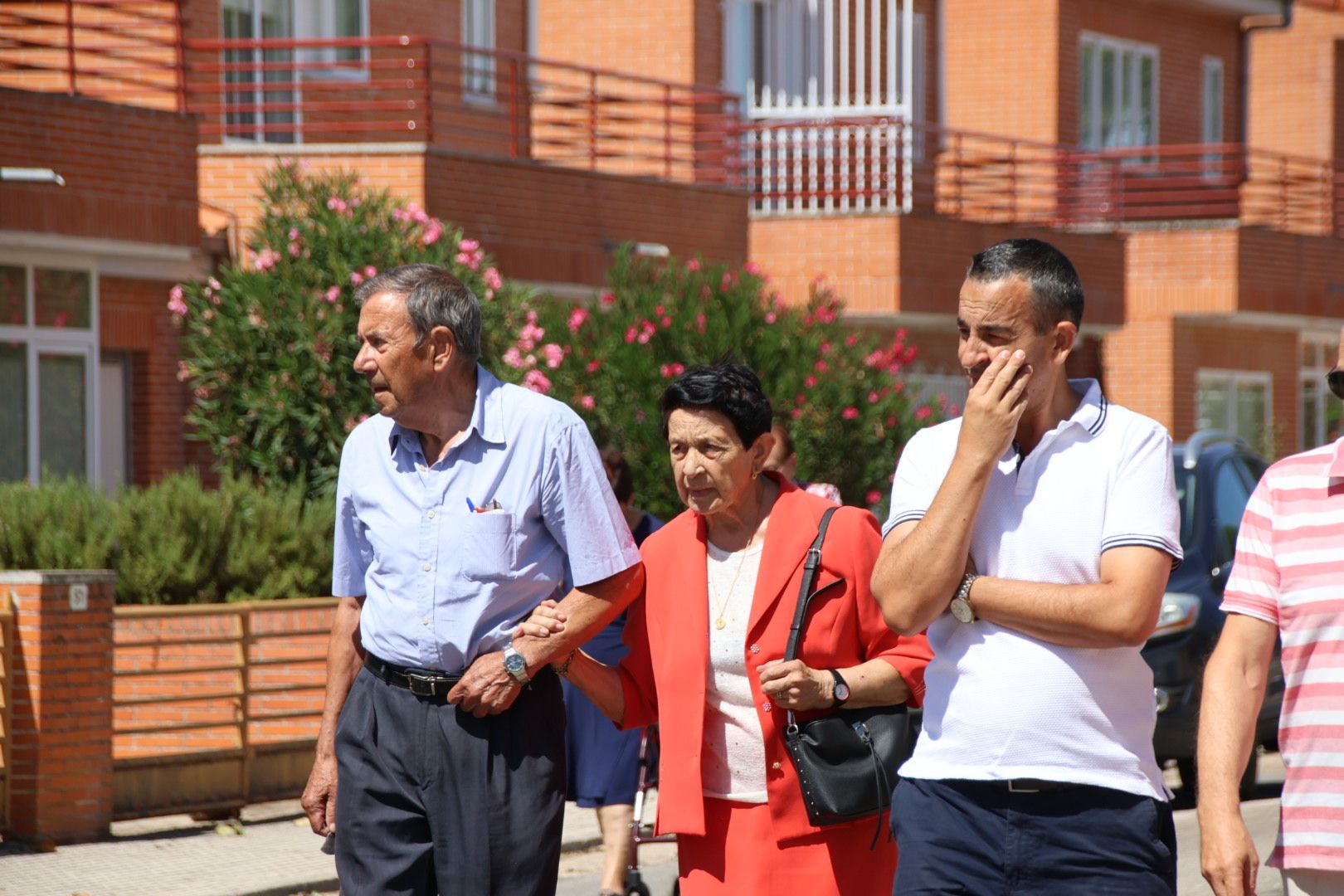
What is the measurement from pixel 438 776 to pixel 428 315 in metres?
1.09

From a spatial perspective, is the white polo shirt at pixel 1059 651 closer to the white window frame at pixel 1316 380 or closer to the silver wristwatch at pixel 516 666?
the silver wristwatch at pixel 516 666

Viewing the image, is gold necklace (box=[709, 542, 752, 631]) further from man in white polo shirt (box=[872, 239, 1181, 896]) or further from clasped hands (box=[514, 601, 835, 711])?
man in white polo shirt (box=[872, 239, 1181, 896])

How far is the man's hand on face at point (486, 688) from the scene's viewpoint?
187 inches

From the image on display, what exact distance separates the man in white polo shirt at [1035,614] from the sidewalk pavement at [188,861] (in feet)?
18.6

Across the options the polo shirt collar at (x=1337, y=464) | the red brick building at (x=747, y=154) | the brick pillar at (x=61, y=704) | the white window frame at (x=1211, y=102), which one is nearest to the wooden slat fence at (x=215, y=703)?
the brick pillar at (x=61, y=704)

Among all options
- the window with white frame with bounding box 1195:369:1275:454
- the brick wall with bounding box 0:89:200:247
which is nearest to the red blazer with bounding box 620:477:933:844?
the brick wall with bounding box 0:89:200:247

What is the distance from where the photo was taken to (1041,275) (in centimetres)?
398

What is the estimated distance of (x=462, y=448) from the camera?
4965 millimetres

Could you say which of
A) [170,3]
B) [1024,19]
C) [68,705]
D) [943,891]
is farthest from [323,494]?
[1024,19]

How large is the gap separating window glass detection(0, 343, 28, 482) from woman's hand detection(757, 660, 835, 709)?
42.8ft

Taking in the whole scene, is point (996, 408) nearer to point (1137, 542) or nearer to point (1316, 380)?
point (1137, 542)

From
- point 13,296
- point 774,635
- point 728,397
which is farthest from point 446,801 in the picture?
point 13,296

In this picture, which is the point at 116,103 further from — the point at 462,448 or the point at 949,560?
the point at 949,560

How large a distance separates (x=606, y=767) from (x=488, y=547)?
11.1ft
